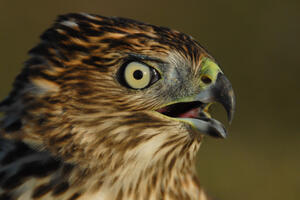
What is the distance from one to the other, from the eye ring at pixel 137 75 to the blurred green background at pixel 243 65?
13.0 ft

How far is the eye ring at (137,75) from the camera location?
3.09 m

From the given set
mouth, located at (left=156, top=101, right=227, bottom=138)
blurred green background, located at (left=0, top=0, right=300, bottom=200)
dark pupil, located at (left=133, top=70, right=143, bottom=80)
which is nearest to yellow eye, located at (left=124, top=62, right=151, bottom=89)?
dark pupil, located at (left=133, top=70, right=143, bottom=80)

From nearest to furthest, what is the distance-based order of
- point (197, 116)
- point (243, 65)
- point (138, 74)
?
1. point (138, 74)
2. point (197, 116)
3. point (243, 65)

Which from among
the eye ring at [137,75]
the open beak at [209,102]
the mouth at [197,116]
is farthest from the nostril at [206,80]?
the eye ring at [137,75]

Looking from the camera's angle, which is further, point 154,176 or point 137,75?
point 154,176

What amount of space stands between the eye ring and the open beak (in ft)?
0.59

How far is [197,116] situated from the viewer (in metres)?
3.21

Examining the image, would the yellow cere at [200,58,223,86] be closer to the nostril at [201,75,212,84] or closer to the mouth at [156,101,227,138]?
the nostril at [201,75,212,84]

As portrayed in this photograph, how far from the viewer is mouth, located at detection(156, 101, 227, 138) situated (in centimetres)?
311

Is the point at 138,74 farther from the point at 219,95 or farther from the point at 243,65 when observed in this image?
the point at 243,65

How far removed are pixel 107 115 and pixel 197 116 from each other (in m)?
0.45

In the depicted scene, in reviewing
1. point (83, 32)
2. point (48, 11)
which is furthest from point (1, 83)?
point (83, 32)

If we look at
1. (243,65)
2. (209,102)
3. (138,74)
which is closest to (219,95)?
(209,102)

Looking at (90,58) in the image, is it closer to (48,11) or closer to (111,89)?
(111,89)
